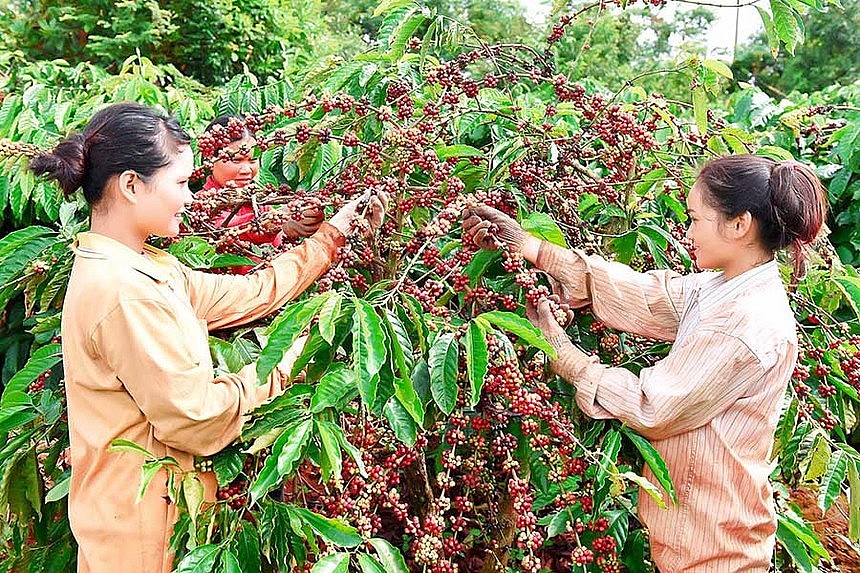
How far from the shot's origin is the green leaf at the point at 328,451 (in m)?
1.54

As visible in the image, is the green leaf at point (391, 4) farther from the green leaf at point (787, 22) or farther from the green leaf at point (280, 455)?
the green leaf at point (280, 455)

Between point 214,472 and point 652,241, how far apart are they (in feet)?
4.12

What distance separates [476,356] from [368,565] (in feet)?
1.39

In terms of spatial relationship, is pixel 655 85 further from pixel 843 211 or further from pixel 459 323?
pixel 459 323

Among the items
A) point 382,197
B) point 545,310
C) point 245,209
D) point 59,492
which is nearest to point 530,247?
point 545,310

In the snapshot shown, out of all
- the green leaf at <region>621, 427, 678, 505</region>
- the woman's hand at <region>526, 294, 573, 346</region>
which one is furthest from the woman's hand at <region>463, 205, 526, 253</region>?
the green leaf at <region>621, 427, 678, 505</region>

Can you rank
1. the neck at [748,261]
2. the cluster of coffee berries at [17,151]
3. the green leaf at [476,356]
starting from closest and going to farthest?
the green leaf at [476,356]
the neck at [748,261]
the cluster of coffee berries at [17,151]

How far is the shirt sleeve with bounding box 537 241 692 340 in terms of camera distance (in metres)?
2.05

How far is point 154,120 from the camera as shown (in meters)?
1.85

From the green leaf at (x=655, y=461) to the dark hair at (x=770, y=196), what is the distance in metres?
0.48

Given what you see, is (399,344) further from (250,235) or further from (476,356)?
(250,235)

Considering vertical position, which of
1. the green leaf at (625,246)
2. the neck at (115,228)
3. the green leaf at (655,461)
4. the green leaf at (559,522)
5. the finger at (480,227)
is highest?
the neck at (115,228)

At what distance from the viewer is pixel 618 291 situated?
2064mm

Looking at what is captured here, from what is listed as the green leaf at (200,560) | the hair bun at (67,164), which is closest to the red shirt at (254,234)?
the hair bun at (67,164)
